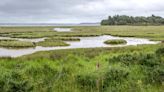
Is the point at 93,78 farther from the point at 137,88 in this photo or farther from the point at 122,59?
the point at 122,59

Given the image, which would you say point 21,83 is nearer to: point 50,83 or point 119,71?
point 50,83

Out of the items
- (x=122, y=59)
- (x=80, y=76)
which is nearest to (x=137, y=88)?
(x=80, y=76)

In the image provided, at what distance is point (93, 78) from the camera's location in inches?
375

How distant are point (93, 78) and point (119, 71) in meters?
1.19

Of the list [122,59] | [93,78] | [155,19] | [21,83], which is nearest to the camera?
[21,83]

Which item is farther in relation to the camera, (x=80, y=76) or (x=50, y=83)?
(x=80, y=76)

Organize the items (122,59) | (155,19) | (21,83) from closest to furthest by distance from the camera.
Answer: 1. (21,83)
2. (122,59)
3. (155,19)

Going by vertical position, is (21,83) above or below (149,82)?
above

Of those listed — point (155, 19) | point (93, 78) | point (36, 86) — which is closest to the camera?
point (36, 86)

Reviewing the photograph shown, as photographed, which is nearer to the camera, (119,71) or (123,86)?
(123,86)

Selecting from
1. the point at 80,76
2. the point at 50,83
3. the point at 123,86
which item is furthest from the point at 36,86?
the point at 123,86

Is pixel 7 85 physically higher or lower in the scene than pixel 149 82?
higher

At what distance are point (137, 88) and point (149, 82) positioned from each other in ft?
7.03

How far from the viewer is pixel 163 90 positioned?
28.3 feet
